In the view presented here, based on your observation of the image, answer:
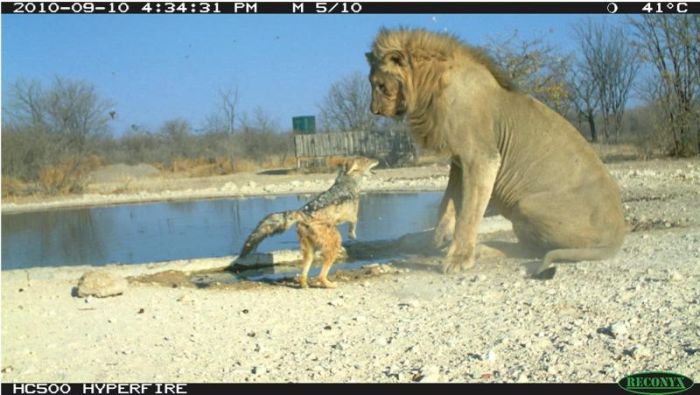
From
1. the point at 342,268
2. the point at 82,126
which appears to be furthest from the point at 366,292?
the point at 82,126

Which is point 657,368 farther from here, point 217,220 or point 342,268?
point 217,220

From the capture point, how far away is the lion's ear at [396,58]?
8484mm

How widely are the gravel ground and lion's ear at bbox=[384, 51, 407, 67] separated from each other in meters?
2.35

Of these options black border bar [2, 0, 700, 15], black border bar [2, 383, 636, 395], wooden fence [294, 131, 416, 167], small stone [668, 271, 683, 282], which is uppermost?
black border bar [2, 0, 700, 15]

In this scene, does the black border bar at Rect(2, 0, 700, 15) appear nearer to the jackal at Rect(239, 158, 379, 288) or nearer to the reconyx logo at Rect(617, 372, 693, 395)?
the reconyx logo at Rect(617, 372, 693, 395)

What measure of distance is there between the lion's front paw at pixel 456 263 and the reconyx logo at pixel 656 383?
375 centimetres

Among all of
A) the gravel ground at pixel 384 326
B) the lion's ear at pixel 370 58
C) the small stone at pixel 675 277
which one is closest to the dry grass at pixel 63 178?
the gravel ground at pixel 384 326

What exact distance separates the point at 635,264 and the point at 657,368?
336 cm

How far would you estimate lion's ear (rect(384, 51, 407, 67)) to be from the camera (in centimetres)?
848

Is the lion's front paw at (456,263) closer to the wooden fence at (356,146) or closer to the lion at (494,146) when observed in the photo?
the lion at (494,146)

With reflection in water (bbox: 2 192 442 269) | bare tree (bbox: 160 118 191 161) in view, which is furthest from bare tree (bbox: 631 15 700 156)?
bare tree (bbox: 160 118 191 161)

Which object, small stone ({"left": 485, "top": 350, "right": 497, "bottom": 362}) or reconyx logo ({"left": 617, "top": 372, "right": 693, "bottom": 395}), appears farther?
small stone ({"left": 485, "top": 350, "right": 497, "bottom": 362})

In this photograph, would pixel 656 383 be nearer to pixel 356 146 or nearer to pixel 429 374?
pixel 429 374

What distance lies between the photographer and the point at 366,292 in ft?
25.0
